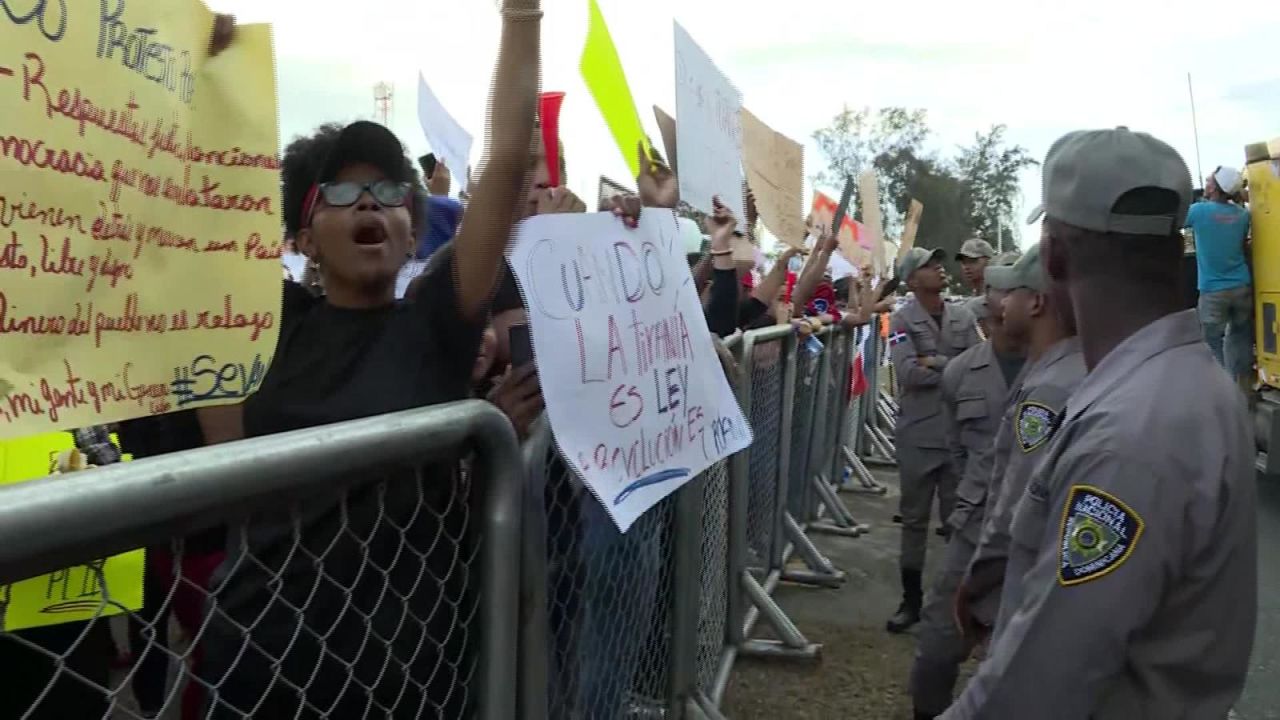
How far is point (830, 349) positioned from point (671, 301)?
538cm

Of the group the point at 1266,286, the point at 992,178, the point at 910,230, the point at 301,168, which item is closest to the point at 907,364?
the point at 910,230

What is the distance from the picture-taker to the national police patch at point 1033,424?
8.64 feet

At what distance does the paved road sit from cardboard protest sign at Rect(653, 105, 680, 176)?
7.32ft

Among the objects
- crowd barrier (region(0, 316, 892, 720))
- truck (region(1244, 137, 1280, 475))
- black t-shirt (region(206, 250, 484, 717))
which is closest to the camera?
crowd barrier (region(0, 316, 892, 720))

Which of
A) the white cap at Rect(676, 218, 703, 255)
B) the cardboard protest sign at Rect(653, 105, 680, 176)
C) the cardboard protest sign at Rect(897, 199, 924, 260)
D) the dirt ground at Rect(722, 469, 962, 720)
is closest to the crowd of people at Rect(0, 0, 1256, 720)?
the cardboard protest sign at Rect(653, 105, 680, 176)

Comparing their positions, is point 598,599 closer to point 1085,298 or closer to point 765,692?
point 1085,298

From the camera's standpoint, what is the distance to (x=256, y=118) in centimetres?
133

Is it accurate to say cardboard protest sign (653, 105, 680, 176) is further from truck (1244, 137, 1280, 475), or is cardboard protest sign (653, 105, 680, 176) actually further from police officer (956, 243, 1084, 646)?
truck (1244, 137, 1280, 475)

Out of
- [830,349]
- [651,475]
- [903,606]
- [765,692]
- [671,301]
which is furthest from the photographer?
[830,349]

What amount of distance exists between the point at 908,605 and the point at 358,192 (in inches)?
164

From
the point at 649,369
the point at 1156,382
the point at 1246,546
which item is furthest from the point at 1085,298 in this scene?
the point at 649,369

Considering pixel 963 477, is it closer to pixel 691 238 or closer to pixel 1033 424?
pixel 691 238

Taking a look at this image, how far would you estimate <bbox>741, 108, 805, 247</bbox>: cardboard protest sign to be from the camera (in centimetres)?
399

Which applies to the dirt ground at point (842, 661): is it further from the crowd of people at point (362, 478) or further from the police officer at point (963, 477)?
the crowd of people at point (362, 478)
